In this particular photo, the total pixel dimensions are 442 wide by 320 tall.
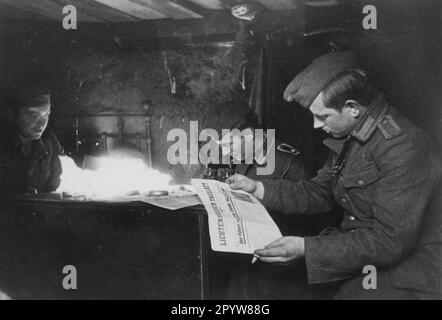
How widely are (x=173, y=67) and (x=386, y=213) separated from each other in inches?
142

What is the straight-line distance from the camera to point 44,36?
449cm

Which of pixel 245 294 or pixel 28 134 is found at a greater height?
pixel 28 134

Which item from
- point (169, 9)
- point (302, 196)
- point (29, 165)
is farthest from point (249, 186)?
point (169, 9)

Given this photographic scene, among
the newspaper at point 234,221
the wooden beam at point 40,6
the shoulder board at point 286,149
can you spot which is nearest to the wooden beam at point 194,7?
the wooden beam at point 40,6

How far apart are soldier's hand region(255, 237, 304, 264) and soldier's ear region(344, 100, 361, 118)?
0.69 m

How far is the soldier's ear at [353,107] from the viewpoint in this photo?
6.55ft

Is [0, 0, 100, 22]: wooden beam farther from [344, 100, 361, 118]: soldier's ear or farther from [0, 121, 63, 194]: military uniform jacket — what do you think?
[344, 100, 361, 118]: soldier's ear

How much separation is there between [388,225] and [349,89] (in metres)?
0.67

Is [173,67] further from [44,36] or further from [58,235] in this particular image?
[58,235]

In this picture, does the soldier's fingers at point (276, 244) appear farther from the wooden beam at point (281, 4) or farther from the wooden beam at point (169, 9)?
the wooden beam at point (169, 9)

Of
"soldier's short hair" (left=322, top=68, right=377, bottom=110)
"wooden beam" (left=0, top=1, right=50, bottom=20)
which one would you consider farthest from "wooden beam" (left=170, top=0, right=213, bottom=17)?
"soldier's short hair" (left=322, top=68, right=377, bottom=110)

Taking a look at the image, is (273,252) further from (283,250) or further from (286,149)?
(286,149)

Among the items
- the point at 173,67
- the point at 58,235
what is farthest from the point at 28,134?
the point at 173,67

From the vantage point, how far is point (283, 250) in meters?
1.84
